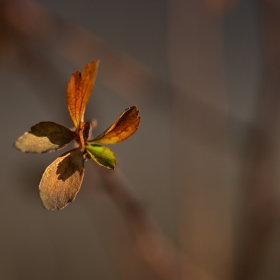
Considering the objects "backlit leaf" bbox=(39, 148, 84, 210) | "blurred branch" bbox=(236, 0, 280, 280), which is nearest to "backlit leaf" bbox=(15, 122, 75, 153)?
"backlit leaf" bbox=(39, 148, 84, 210)

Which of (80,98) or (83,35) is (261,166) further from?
(80,98)

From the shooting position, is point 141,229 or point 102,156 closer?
point 102,156

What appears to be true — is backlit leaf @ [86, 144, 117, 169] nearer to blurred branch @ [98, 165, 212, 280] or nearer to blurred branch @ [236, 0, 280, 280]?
blurred branch @ [98, 165, 212, 280]

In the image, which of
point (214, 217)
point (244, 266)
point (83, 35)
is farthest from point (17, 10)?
point (214, 217)

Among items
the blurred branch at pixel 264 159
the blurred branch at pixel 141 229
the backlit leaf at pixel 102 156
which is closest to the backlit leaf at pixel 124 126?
the backlit leaf at pixel 102 156

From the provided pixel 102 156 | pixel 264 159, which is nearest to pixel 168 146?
pixel 264 159

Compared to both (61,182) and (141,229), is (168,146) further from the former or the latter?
(61,182)

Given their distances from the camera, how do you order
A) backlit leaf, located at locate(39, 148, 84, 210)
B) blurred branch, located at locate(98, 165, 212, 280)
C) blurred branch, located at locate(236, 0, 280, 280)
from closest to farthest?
backlit leaf, located at locate(39, 148, 84, 210)
blurred branch, located at locate(98, 165, 212, 280)
blurred branch, located at locate(236, 0, 280, 280)
